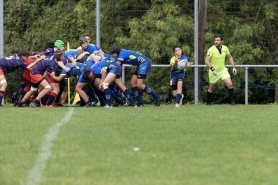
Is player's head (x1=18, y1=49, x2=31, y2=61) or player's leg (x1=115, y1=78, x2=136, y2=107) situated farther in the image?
player's leg (x1=115, y1=78, x2=136, y2=107)

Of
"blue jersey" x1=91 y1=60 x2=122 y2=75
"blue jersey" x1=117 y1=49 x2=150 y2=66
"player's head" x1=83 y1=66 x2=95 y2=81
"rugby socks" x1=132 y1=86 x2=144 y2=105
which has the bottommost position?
"rugby socks" x1=132 y1=86 x2=144 y2=105

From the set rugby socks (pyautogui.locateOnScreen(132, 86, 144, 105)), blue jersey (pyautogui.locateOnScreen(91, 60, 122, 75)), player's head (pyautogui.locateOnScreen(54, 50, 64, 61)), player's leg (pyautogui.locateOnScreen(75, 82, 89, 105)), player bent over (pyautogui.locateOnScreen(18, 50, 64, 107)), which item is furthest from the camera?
rugby socks (pyautogui.locateOnScreen(132, 86, 144, 105))

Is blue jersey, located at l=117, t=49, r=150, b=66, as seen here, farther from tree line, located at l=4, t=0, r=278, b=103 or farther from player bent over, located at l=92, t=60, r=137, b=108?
tree line, located at l=4, t=0, r=278, b=103

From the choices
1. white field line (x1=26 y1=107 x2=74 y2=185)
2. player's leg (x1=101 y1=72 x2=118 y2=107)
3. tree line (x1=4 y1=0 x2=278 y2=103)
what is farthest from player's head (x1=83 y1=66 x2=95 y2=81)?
white field line (x1=26 y1=107 x2=74 y2=185)

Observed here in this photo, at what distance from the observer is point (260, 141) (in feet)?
30.9

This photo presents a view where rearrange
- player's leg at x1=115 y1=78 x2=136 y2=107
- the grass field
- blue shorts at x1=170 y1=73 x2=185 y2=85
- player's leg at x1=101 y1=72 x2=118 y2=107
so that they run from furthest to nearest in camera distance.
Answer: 1. blue shorts at x1=170 y1=73 x2=185 y2=85
2. player's leg at x1=115 y1=78 x2=136 y2=107
3. player's leg at x1=101 y1=72 x2=118 y2=107
4. the grass field

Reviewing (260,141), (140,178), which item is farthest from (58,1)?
(140,178)

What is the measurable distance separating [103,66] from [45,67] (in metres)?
1.50

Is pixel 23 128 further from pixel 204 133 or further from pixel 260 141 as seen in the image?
pixel 260 141

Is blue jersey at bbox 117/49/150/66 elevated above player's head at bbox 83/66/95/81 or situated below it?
above

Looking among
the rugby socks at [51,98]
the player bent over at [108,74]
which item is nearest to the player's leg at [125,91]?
the player bent over at [108,74]

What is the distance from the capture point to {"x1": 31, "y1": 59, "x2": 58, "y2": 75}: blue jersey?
19.3 m

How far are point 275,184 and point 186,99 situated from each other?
60.5ft

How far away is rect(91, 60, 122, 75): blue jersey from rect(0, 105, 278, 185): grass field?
6344mm
